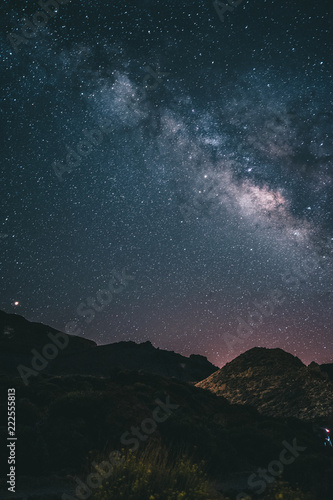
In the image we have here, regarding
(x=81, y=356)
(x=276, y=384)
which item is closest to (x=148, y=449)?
(x=276, y=384)

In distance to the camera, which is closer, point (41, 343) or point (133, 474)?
point (133, 474)

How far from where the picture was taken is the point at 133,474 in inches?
243

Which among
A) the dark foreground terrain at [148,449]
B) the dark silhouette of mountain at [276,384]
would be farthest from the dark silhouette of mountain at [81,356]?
the dark foreground terrain at [148,449]

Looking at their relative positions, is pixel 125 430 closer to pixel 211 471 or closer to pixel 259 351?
pixel 211 471

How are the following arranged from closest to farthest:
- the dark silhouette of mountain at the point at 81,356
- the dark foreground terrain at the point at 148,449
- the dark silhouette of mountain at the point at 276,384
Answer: the dark foreground terrain at the point at 148,449 < the dark silhouette of mountain at the point at 276,384 < the dark silhouette of mountain at the point at 81,356

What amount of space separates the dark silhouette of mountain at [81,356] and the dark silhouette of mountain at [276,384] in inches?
924

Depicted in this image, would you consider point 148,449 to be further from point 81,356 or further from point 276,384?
point 81,356

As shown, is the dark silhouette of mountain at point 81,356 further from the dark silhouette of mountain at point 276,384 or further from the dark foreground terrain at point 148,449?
the dark foreground terrain at point 148,449

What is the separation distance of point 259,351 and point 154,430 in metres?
31.0

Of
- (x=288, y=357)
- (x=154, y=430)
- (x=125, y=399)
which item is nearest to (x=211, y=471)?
(x=154, y=430)

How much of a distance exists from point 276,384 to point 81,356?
142ft

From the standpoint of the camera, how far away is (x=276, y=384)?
30.6 meters

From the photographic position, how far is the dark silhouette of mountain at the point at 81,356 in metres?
59.0

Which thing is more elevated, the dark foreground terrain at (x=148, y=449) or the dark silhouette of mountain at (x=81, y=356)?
the dark silhouette of mountain at (x=81, y=356)
